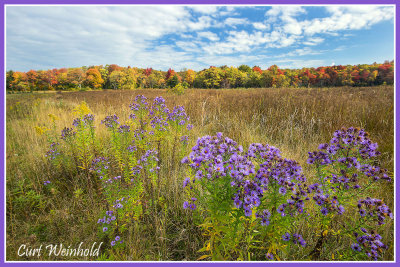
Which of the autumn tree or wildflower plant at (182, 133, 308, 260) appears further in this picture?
the autumn tree

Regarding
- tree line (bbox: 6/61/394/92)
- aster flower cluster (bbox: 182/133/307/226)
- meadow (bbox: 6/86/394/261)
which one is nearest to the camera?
aster flower cluster (bbox: 182/133/307/226)

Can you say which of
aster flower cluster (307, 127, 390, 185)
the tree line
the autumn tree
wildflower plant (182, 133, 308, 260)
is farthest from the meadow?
the autumn tree

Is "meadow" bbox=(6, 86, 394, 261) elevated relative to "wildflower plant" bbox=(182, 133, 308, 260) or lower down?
lower down

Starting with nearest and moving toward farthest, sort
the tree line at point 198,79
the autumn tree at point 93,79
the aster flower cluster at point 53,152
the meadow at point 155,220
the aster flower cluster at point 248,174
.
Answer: the aster flower cluster at point 248,174, the meadow at point 155,220, the aster flower cluster at point 53,152, the tree line at point 198,79, the autumn tree at point 93,79

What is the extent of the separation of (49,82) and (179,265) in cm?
5543

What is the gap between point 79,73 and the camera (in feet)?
144

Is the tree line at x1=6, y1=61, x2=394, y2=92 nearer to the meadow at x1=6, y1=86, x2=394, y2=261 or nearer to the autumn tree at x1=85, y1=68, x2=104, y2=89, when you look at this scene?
the autumn tree at x1=85, y1=68, x2=104, y2=89

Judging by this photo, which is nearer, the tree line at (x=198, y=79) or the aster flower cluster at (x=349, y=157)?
the aster flower cluster at (x=349, y=157)

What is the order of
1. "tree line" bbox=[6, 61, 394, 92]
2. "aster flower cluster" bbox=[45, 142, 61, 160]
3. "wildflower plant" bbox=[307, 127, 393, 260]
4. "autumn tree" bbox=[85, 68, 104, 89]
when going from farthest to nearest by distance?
1. "autumn tree" bbox=[85, 68, 104, 89]
2. "tree line" bbox=[6, 61, 394, 92]
3. "aster flower cluster" bbox=[45, 142, 61, 160]
4. "wildflower plant" bbox=[307, 127, 393, 260]

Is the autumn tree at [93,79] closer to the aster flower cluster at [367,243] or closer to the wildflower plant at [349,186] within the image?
the wildflower plant at [349,186]

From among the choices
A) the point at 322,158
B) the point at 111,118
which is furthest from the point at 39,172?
the point at 322,158

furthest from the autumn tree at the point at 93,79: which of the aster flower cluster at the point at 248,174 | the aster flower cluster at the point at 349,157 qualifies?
the aster flower cluster at the point at 349,157

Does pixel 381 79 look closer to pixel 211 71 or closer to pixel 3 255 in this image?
pixel 211 71

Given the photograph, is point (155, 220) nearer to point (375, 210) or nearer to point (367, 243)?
point (367, 243)
